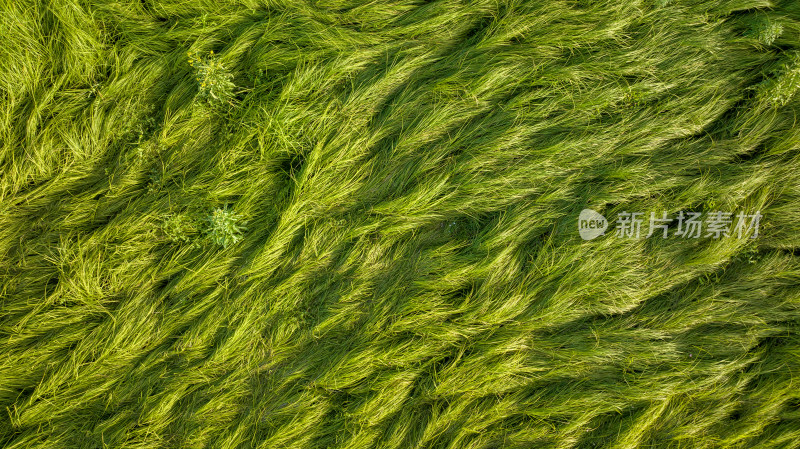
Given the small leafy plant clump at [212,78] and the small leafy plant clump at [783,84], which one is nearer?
the small leafy plant clump at [212,78]

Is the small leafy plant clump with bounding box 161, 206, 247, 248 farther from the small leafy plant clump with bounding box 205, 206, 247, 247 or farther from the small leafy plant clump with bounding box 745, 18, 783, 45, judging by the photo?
the small leafy plant clump with bounding box 745, 18, 783, 45

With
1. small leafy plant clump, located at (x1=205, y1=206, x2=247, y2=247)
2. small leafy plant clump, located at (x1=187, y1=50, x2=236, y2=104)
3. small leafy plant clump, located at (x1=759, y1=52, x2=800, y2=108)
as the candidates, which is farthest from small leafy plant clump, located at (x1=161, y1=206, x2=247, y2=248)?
small leafy plant clump, located at (x1=759, y1=52, x2=800, y2=108)

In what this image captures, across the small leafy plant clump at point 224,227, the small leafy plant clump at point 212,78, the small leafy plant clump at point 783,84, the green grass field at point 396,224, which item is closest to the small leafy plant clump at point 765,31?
the green grass field at point 396,224

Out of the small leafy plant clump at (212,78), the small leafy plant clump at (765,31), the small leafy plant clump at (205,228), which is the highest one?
the small leafy plant clump at (765,31)

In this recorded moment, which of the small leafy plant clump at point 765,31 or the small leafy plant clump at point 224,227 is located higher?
the small leafy plant clump at point 765,31

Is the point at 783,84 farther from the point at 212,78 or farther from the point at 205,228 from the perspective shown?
the point at 205,228

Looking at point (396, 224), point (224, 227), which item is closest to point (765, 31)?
point (396, 224)

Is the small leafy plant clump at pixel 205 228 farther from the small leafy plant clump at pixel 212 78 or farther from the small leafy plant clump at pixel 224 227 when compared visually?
the small leafy plant clump at pixel 212 78
